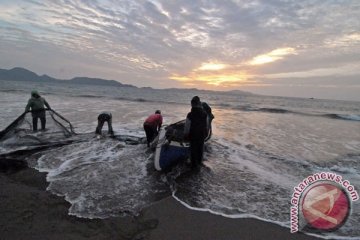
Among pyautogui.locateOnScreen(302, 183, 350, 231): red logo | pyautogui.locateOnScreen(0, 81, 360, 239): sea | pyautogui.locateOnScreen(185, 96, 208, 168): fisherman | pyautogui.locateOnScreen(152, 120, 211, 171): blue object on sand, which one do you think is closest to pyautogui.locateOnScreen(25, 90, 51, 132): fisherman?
pyautogui.locateOnScreen(0, 81, 360, 239): sea

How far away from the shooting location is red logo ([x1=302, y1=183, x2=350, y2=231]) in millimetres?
5301

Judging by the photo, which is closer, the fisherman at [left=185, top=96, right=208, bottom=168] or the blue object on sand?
the blue object on sand

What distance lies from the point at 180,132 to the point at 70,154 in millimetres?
3976

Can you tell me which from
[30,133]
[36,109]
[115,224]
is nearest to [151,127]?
[30,133]

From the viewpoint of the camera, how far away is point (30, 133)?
10.4m

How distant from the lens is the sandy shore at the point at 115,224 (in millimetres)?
4336

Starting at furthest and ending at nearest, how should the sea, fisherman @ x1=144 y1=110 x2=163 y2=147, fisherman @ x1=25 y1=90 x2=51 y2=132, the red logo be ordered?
fisherman @ x1=25 y1=90 x2=51 y2=132
fisherman @ x1=144 y1=110 x2=163 y2=147
the sea
the red logo

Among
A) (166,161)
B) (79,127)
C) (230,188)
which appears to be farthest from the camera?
(79,127)

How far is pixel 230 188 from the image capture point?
276 inches

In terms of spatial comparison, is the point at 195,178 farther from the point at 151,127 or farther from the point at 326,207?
the point at 151,127

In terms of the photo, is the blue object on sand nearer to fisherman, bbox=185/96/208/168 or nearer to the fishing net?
fisherman, bbox=185/96/208/168

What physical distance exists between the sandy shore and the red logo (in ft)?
2.53

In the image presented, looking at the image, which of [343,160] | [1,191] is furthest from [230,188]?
[343,160]

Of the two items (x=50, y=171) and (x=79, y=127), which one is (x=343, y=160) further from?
(x=79, y=127)
